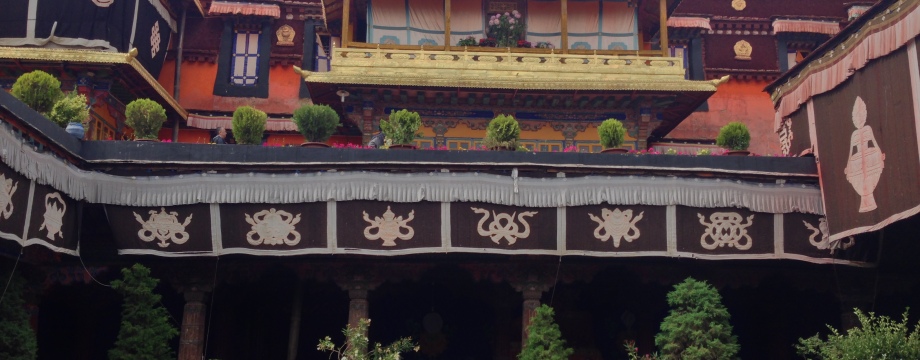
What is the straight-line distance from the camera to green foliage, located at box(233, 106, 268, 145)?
52.0 feet

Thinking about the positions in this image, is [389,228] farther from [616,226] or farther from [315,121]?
[616,226]

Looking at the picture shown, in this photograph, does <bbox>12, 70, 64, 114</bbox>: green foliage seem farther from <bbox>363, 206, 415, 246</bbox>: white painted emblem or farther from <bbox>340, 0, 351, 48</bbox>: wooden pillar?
<bbox>340, 0, 351, 48</bbox>: wooden pillar

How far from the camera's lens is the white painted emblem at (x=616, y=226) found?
14766 mm

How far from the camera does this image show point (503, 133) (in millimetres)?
16359

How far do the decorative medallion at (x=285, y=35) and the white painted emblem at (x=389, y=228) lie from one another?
11.3 meters

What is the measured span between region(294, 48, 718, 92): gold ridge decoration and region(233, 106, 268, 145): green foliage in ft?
12.1

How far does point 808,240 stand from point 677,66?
21.6 feet

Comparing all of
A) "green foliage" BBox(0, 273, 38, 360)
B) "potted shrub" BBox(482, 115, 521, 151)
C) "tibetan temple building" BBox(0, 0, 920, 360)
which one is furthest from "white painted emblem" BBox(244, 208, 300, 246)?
"potted shrub" BBox(482, 115, 521, 151)

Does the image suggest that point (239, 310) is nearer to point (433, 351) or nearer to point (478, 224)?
point (433, 351)

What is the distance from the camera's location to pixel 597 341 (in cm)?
1819

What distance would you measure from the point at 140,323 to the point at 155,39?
1093cm

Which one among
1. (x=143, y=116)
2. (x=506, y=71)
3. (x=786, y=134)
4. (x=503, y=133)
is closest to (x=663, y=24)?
(x=506, y=71)

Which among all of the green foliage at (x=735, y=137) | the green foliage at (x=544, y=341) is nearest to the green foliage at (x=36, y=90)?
the green foliage at (x=544, y=341)

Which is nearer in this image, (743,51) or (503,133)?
(503,133)
